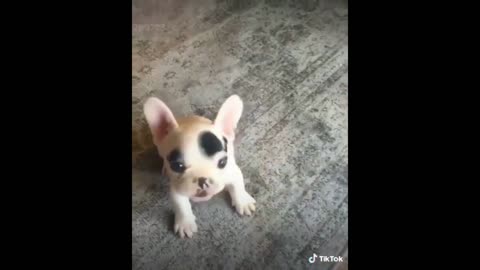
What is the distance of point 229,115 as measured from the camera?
119 centimetres

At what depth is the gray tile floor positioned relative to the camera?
1.17m

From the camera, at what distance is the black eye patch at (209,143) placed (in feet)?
3.67

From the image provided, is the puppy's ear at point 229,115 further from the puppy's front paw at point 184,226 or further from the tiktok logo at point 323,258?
the tiktok logo at point 323,258

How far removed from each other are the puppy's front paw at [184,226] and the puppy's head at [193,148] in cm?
6

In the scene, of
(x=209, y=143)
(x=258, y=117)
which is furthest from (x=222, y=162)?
(x=258, y=117)

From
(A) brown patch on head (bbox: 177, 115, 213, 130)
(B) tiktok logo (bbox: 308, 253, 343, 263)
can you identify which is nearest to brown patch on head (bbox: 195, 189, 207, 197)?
(A) brown patch on head (bbox: 177, 115, 213, 130)

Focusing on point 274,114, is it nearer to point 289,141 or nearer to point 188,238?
point 289,141

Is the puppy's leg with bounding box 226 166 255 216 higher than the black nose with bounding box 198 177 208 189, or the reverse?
the black nose with bounding box 198 177 208 189

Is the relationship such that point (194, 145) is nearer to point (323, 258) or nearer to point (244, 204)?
point (244, 204)

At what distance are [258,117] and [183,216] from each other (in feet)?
1.00

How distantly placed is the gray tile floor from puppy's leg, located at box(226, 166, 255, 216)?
2 cm

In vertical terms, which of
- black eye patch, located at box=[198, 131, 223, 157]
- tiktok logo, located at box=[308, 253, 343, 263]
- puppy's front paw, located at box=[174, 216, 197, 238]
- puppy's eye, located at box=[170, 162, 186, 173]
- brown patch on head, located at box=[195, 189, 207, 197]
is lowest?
tiktok logo, located at box=[308, 253, 343, 263]

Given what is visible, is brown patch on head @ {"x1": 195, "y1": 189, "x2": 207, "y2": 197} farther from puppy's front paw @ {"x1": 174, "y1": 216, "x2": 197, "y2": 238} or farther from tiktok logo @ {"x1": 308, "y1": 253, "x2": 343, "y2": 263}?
tiktok logo @ {"x1": 308, "y1": 253, "x2": 343, "y2": 263}

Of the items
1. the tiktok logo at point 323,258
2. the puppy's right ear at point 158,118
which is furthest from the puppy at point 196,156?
the tiktok logo at point 323,258
